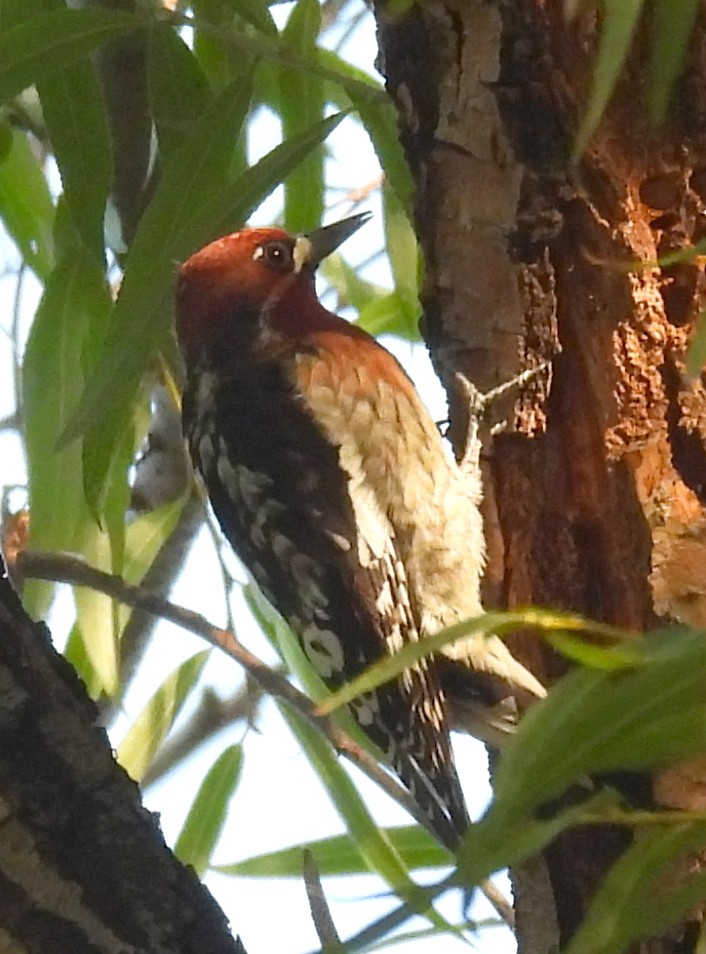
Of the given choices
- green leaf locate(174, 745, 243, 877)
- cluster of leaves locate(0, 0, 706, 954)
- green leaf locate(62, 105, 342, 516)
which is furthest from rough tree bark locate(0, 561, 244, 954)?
green leaf locate(174, 745, 243, 877)

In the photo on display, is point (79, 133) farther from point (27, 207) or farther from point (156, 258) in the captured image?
point (27, 207)

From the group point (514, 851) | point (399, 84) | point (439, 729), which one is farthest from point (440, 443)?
point (514, 851)

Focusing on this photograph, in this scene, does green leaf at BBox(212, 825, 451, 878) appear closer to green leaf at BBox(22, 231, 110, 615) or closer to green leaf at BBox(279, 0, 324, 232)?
green leaf at BBox(22, 231, 110, 615)

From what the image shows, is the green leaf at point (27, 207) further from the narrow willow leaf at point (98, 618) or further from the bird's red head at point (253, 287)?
the narrow willow leaf at point (98, 618)

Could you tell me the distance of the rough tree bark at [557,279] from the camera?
4.01ft

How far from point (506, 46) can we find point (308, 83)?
310mm

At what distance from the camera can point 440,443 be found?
1.72 meters

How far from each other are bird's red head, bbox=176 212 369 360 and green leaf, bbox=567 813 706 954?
1161mm

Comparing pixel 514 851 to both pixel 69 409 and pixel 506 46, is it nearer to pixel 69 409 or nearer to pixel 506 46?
pixel 506 46

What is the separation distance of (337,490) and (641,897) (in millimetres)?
976

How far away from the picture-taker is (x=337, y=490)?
1.62 metres

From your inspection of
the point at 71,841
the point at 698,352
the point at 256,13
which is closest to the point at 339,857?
the point at 71,841

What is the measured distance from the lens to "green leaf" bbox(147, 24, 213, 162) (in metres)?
1.39

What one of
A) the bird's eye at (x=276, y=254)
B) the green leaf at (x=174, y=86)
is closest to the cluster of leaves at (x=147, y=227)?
the green leaf at (x=174, y=86)
